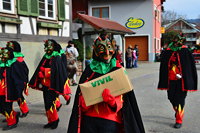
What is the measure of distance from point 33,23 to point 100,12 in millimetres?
14841

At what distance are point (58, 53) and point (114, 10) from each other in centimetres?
1959

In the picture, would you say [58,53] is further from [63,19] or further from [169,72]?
[63,19]

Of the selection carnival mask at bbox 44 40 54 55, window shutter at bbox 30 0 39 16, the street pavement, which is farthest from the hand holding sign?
window shutter at bbox 30 0 39 16

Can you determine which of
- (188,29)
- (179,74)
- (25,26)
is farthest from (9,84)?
(188,29)

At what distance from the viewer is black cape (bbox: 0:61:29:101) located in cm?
513

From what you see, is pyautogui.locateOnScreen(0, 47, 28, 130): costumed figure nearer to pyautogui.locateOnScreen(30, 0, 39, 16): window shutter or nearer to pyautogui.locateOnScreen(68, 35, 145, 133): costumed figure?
pyautogui.locateOnScreen(68, 35, 145, 133): costumed figure

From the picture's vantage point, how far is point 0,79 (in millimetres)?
5227

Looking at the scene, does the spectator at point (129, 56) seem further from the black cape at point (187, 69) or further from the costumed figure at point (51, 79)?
the costumed figure at point (51, 79)

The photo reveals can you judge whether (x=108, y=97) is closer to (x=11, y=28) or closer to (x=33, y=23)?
(x=11, y=28)

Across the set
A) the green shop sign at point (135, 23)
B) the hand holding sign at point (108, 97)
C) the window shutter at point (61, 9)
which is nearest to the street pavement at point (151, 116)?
the hand holding sign at point (108, 97)

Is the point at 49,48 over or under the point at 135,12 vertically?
under

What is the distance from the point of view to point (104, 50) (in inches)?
116

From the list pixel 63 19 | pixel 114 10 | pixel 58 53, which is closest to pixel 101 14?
pixel 114 10

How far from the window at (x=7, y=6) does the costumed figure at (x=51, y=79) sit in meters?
4.77
